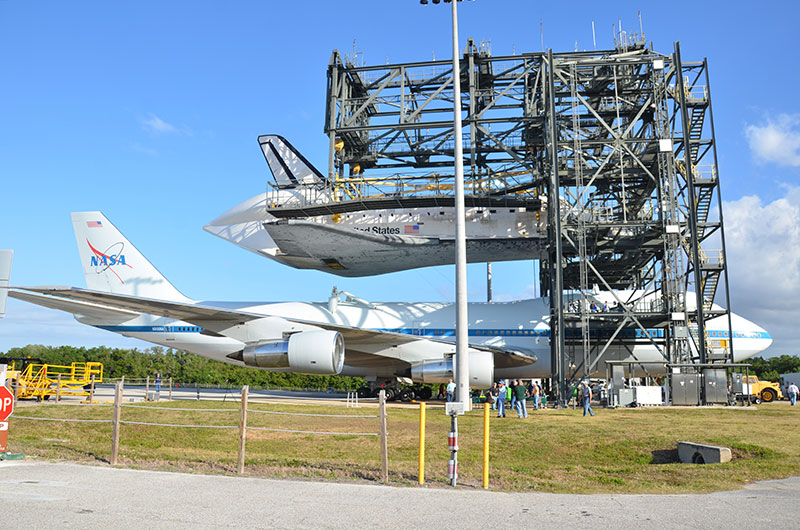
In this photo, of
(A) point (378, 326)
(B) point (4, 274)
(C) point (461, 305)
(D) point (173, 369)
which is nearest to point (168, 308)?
(A) point (378, 326)

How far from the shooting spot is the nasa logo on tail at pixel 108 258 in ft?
92.6

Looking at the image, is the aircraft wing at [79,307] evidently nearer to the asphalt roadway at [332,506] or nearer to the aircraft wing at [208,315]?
the aircraft wing at [208,315]

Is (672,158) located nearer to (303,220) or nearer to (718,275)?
(718,275)

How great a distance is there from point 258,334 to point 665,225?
16510 mm

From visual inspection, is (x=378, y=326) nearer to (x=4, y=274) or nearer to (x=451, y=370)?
(x=451, y=370)

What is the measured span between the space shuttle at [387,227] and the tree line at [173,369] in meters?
25.8

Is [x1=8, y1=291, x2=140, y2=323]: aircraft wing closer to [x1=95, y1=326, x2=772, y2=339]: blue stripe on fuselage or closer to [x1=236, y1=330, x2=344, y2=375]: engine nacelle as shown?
[x1=95, y1=326, x2=772, y2=339]: blue stripe on fuselage

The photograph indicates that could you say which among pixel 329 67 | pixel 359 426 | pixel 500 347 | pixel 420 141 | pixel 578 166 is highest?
pixel 329 67

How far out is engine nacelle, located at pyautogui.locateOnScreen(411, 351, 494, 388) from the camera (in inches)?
879

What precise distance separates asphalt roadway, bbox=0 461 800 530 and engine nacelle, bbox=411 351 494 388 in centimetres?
1382

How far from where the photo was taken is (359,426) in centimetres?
1769

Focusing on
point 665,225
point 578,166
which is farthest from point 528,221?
point 665,225

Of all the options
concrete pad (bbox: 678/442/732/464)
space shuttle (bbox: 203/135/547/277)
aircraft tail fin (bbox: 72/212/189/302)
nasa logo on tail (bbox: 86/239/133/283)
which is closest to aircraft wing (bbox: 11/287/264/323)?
aircraft tail fin (bbox: 72/212/189/302)

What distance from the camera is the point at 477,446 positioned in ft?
44.8
